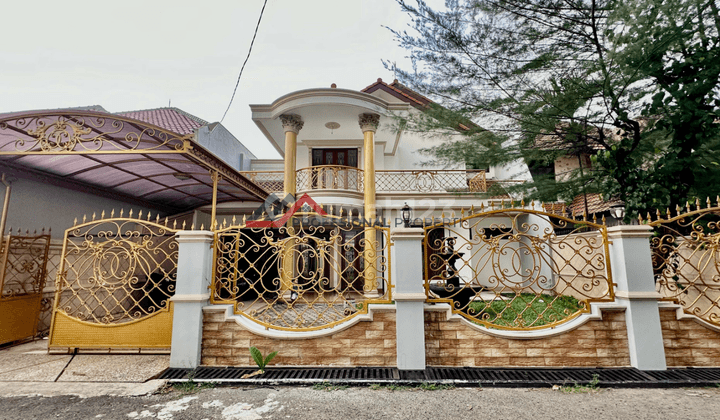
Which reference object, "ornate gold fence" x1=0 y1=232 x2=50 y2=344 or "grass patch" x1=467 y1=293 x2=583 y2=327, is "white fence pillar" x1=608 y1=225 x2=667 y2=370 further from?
"ornate gold fence" x1=0 y1=232 x2=50 y2=344

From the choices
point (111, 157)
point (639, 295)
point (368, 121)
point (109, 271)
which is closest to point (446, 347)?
point (639, 295)

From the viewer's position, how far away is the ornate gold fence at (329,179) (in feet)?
31.3

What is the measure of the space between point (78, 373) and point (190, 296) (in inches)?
53.7

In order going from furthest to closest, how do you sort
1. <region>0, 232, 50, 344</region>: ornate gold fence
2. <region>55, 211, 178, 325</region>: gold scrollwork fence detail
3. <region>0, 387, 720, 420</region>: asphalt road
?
<region>0, 232, 50, 344</region>: ornate gold fence < <region>55, 211, 178, 325</region>: gold scrollwork fence detail < <region>0, 387, 720, 420</region>: asphalt road

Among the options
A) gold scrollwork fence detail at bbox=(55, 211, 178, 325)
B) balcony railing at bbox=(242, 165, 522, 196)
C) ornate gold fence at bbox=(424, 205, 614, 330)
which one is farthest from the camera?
balcony railing at bbox=(242, 165, 522, 196)

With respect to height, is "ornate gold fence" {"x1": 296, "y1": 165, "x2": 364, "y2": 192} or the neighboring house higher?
"ornate gold fence" {"x1": 296, "y1": 165, "x2": 364, "y2": 192}

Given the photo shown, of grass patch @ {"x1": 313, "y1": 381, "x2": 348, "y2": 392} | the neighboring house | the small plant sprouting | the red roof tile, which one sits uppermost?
the red roof tile

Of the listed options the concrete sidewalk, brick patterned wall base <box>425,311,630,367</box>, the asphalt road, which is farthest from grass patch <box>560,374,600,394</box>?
the concrete sidewalk

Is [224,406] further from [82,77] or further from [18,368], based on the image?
[82,77]

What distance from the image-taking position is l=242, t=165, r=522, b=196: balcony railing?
32.0 feet

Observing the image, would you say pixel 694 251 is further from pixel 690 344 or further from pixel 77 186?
pixel 77 186

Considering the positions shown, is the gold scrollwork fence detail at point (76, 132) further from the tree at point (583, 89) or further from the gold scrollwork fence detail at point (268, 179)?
the gold scrollwork fence detail at point (268, 179)

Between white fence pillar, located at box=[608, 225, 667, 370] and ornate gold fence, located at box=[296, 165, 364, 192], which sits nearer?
white fence pillar, located at box=[608, 225, 667, 370]

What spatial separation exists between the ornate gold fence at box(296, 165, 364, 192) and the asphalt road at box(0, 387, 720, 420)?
695 centimetres
